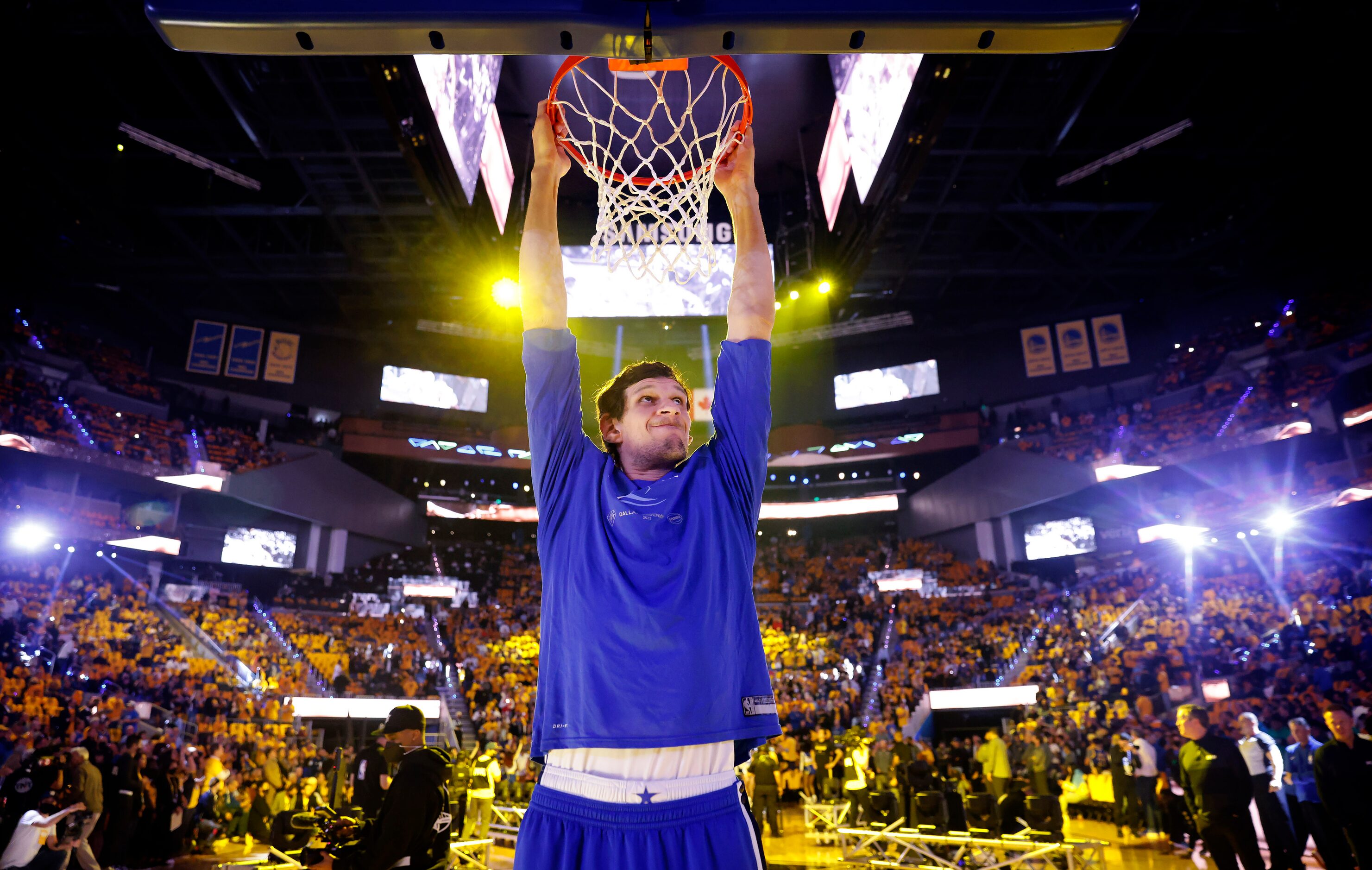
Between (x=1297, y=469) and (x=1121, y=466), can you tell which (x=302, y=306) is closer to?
(x=1121, y=466)

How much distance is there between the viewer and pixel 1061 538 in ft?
75.5

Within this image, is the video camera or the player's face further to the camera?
the video camera

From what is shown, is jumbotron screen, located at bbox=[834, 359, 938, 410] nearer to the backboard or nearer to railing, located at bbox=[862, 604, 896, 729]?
railing, located at bbox=[862, 604, 896, 729]

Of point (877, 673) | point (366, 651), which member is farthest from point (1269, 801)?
point (366, 651)

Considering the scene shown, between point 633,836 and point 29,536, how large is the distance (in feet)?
66.1

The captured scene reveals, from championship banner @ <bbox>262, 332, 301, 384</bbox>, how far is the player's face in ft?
77.2

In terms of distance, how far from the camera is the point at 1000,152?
43.2 feet

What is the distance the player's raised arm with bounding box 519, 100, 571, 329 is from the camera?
1859 mm

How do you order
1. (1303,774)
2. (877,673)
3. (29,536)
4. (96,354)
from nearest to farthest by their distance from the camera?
(1303,774), (29,536), (877,673), (96,354)

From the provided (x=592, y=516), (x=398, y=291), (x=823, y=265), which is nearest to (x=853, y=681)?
(x=823, y=265)

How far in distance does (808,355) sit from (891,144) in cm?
1678

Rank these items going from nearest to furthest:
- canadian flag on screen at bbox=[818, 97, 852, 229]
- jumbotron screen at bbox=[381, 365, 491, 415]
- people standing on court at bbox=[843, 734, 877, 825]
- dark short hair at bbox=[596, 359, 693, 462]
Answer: dark short hair at bbox=[596, 359, 693, 462] < people standing on court at bbox=[843, 734, 877, 825] < canadian flag on screen at bbox=[818, 97, 852, 229] < jumbotron screen at bbox=[381, 365, 491, 415]

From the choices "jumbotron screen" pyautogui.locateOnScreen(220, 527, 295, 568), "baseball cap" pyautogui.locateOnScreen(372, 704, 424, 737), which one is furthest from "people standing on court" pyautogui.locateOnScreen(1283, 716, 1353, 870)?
"jumbotron screen" pyautogui.locateOnScreen(220, 527, 295, 568)

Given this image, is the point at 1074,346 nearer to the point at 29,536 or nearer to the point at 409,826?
the point at 409,826
